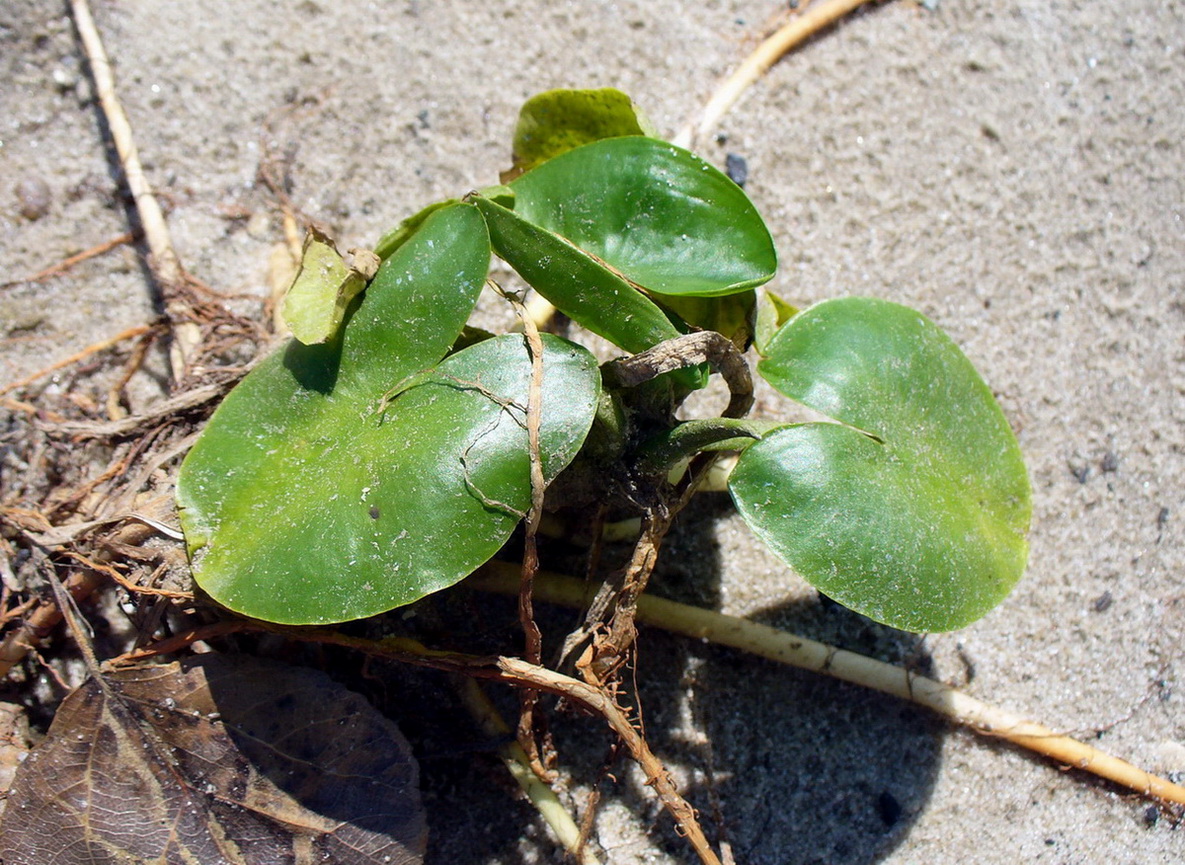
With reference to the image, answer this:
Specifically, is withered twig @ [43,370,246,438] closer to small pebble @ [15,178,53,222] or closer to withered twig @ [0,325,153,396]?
withered twig @ [0,325,153,396]

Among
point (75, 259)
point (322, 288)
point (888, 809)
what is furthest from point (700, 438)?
point (75, 259)

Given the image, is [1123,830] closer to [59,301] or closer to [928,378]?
[928,378]

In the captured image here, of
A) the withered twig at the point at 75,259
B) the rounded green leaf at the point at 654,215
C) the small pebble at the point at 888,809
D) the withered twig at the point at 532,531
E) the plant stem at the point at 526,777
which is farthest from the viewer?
the withered twig at the point at 75,259

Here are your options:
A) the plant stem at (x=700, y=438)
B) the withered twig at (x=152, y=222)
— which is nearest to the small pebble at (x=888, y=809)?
the plant stem at (x=700, y=438)

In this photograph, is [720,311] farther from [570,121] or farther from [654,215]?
[570,121]

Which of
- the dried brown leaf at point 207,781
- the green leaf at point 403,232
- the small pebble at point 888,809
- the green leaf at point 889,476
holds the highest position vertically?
the green leaf at point 403,232

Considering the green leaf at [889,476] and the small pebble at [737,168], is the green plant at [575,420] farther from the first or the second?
the small pebble at [737,168]

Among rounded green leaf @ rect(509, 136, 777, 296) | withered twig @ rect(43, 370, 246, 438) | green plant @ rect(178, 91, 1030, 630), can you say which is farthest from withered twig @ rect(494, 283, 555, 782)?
withered twig @ rect(43, 370, 246, 438)
